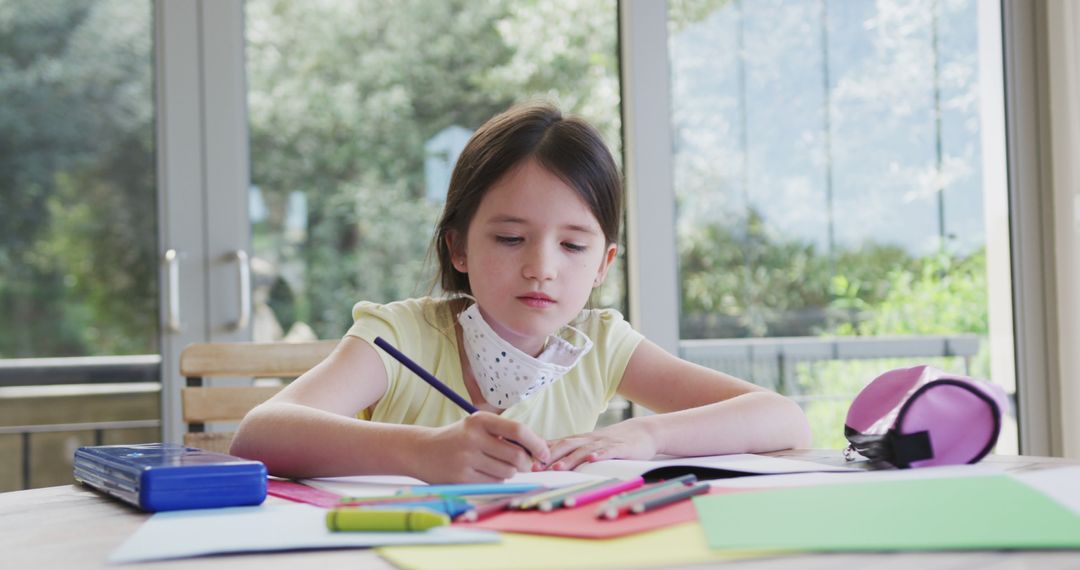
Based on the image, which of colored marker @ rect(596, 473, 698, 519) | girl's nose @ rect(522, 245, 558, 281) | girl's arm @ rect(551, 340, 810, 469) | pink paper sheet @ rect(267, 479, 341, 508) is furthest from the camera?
girl's nose @ rect(522, 245, 558, 281)

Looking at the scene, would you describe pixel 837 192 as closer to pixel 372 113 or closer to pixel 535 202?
pixel 372 113

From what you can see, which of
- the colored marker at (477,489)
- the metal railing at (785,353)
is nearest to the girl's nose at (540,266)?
the colored marker at (477,489)

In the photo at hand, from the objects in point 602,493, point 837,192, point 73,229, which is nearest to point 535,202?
point 602,493

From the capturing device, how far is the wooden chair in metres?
1.56

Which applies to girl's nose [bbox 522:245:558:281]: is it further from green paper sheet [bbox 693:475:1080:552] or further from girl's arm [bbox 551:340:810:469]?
green paper sheet [bbox 693:475:1080:552]

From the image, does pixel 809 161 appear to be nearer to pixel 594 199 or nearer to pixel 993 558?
pixel 594 199

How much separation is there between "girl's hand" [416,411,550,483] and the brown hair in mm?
489

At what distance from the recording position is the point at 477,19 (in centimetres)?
258

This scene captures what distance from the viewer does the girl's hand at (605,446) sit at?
95 centimetres

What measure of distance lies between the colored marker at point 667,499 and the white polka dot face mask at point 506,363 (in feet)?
1.78

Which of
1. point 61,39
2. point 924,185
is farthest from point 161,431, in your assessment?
point 924,185

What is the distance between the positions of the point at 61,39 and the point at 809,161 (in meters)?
1.93

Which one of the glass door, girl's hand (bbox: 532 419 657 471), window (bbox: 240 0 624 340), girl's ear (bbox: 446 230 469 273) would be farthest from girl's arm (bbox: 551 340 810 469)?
the glass door

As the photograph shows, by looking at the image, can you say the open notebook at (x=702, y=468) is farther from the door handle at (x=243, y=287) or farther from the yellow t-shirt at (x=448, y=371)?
the door handle at (x=243, y=287)
